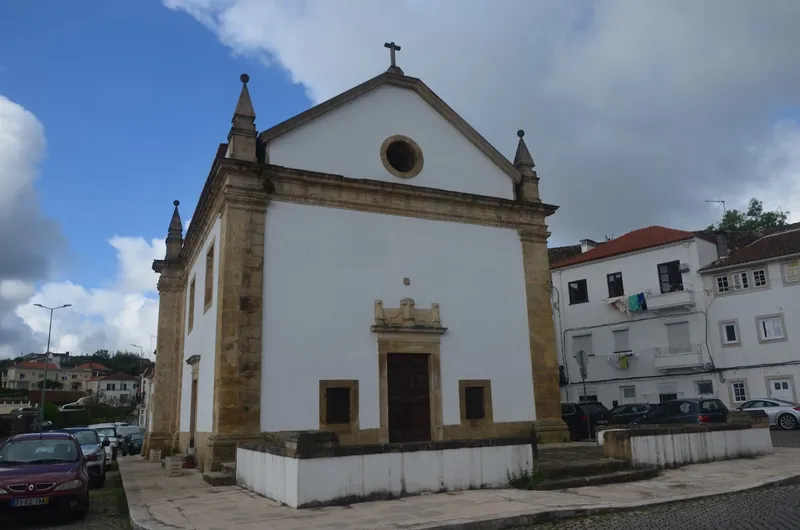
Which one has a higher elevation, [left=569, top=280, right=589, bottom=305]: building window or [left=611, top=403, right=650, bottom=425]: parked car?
[left=569, top=280, right=589, bottom=305]: building window

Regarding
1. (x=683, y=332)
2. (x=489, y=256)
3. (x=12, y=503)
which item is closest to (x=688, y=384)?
(x=683, y=332)

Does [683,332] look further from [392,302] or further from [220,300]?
[220,300]

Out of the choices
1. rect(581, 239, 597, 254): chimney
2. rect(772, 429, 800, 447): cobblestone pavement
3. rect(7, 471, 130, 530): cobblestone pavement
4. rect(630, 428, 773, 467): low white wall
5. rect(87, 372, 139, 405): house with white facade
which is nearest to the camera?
rect(7, 471, 130, 530): cobblestone pavement

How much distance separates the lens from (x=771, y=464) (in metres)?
12.3

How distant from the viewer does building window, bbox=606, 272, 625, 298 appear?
31800 millimetres

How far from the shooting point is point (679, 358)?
28.8 m

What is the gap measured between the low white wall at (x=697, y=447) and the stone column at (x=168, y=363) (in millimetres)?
15418

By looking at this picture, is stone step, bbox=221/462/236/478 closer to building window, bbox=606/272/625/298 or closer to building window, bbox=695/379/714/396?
building window, bbox=695/379/714/396

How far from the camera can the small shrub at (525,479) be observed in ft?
32.7

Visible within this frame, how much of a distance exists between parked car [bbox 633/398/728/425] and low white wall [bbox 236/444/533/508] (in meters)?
10.6

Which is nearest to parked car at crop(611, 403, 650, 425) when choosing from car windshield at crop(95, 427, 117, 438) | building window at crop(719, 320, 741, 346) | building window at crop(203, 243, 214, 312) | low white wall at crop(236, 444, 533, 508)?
building window at crop(719, 320, 741, 346)

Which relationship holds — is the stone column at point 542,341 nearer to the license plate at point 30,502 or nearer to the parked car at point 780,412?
the parked car at point 780,412

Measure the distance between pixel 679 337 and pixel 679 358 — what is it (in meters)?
1.09

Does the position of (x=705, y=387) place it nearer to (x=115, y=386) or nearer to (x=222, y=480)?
(x=222, y=480)
